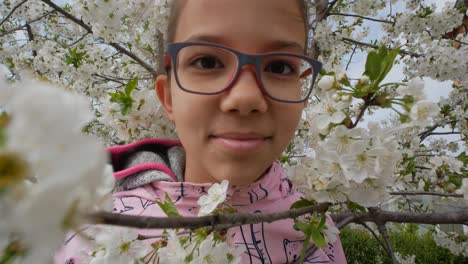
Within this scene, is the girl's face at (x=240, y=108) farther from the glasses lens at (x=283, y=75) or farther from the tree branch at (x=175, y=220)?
the tree branch at (x=175, y=220)

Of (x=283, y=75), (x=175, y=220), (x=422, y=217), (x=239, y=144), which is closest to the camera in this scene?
(x=175, y=220)

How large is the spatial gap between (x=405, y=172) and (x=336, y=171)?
1563 millimetres

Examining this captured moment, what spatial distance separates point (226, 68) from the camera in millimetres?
1104

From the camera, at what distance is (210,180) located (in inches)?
53.6

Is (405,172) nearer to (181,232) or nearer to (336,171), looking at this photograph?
(336,171)

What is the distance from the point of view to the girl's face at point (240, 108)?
41.4 inches

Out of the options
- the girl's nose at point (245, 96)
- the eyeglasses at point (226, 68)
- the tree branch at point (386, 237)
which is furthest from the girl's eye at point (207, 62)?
the tree branch at point (386, 237)

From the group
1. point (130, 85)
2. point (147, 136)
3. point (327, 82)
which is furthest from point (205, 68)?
point (147, 136)

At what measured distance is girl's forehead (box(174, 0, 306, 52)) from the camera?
1082 millimetres

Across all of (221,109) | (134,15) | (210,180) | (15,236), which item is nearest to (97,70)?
(134,15)

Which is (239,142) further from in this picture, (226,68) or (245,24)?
(245,24)

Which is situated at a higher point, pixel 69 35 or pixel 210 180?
pixel 69 35

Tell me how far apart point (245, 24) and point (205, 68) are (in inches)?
6.8

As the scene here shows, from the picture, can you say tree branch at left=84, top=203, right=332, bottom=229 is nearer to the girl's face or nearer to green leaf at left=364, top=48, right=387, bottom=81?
the girl's face
